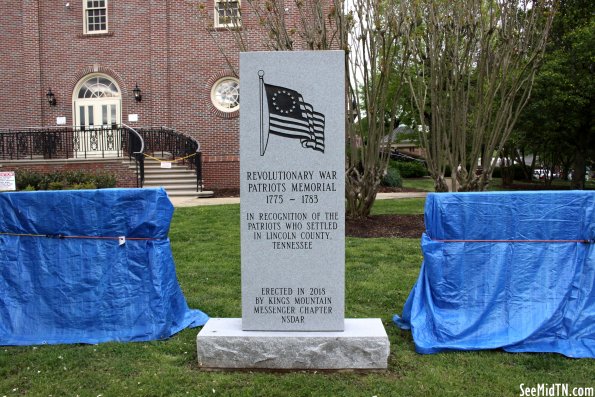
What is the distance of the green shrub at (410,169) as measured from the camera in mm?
30083

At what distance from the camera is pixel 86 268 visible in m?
4.68

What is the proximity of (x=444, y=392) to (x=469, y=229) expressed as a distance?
1438 millimetres

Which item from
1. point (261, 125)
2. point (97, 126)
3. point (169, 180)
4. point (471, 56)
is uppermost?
point (471, 56)

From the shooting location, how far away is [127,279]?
15.4ft

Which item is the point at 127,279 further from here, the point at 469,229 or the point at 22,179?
the point at 22,179

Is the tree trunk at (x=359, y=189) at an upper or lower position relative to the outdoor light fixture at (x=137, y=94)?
lower

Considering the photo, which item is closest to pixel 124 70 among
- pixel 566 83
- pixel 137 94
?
pixel 137 94

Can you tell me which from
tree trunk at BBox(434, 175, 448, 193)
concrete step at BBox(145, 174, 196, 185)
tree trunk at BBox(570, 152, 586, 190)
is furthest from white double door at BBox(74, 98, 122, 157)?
tree trunk at BBox(570, 152, 586, 190)

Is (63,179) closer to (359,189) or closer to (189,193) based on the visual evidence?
(189,193)

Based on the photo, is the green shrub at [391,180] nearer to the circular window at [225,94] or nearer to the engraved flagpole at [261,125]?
the circular window at [225,94]

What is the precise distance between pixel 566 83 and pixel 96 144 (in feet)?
54.3

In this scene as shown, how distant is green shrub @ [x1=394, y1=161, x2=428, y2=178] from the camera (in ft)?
98.7

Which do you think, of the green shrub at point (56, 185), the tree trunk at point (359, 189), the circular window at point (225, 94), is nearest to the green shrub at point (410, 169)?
the circular window at point (225, 94)

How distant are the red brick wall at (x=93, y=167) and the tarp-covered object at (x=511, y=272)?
14437 mm
